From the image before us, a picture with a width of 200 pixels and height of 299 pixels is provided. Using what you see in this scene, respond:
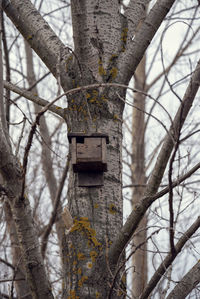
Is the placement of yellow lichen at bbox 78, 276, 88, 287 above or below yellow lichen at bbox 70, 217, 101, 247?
below

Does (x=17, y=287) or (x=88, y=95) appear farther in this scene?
(x=17, y=287)

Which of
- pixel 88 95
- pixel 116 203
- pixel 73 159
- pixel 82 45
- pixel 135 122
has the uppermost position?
pixel 135 122

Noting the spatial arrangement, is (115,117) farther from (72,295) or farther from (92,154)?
(72,295)

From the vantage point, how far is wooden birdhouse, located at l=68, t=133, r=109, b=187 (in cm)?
277

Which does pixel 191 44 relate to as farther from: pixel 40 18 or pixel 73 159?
pixel 73 159

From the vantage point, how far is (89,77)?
3002 millimetres

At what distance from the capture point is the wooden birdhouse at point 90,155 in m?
2.77

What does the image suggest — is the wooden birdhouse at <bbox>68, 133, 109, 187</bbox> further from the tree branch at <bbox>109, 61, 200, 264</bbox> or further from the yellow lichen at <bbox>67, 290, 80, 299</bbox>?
the yellow lichen at <bbox>67, 290, 80, 299</bbox>

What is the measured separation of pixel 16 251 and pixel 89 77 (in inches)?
104

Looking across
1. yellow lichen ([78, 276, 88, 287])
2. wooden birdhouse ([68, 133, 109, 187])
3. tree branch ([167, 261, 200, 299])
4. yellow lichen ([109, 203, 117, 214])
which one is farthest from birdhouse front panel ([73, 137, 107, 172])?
tree branch ([167, 261, 200, 299])

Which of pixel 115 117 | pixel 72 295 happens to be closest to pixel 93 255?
pixel 72 295

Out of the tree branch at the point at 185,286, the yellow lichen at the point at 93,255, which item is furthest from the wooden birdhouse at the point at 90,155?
the tree branch at the point at 185,286

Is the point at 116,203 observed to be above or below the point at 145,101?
below

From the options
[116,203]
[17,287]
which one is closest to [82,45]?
[116,203]
